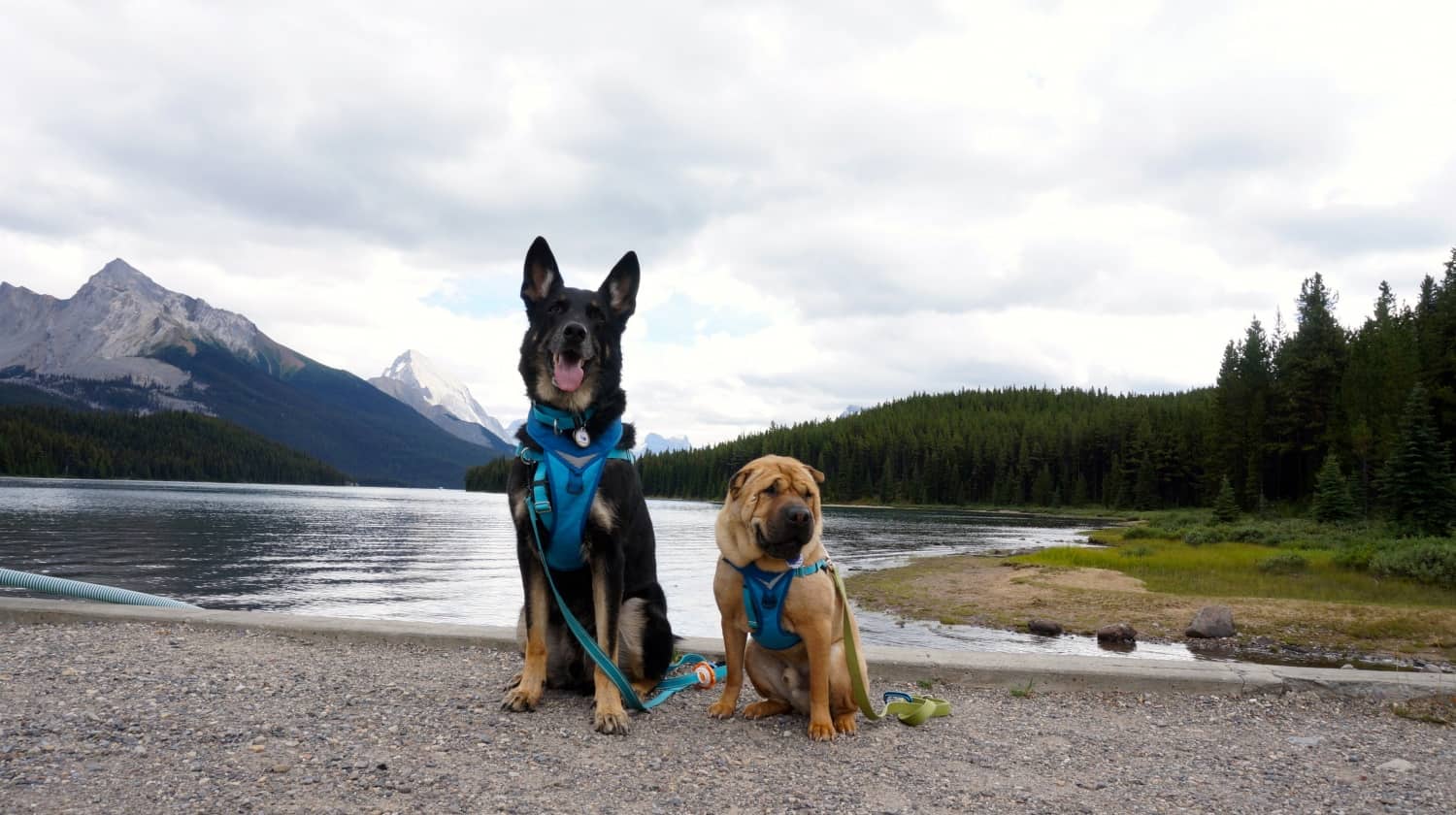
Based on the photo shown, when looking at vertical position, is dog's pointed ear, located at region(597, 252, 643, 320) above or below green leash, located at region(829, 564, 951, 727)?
above

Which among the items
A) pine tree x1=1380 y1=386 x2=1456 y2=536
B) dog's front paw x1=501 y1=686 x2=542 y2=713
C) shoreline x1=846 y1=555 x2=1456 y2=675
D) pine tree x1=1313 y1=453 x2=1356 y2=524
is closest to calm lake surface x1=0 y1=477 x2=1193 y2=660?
shoreline x1=846 y1=555 x2=1456 y2=675

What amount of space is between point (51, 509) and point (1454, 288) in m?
93.4

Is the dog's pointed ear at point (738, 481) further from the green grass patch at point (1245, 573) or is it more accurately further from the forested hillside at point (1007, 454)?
the forested hillside at point (1007, 454)

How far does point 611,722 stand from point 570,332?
2666mm

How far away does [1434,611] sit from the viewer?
17.7m

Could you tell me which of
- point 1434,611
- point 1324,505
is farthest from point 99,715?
point 1324,505

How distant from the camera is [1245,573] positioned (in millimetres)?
27312

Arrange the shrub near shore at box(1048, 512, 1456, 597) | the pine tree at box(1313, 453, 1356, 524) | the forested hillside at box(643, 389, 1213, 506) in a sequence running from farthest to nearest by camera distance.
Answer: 1. the forested hillside at box(643, 389, 1213, 506)
2. the pine tree at box(1313, 453, 1356, 524)
3. the shrub near shore at box(1048, 512, 1456, 597)

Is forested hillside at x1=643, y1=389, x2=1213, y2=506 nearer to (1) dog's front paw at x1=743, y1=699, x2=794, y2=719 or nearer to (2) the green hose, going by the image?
(2) the green hose

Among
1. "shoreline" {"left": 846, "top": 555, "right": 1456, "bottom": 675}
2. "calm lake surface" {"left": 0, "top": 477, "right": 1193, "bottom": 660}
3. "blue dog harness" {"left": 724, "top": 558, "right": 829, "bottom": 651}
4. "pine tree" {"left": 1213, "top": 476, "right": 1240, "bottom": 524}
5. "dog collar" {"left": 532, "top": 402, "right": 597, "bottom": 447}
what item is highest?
"dog collar" {"left": 532, "top": 402, "right": 597, "bottom": 447}

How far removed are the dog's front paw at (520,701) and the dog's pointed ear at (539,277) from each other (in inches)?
110

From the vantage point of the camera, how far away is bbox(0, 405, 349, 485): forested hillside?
141 m

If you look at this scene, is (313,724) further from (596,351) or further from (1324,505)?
(1324,505)

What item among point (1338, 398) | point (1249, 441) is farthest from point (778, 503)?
point (1249, 441)
